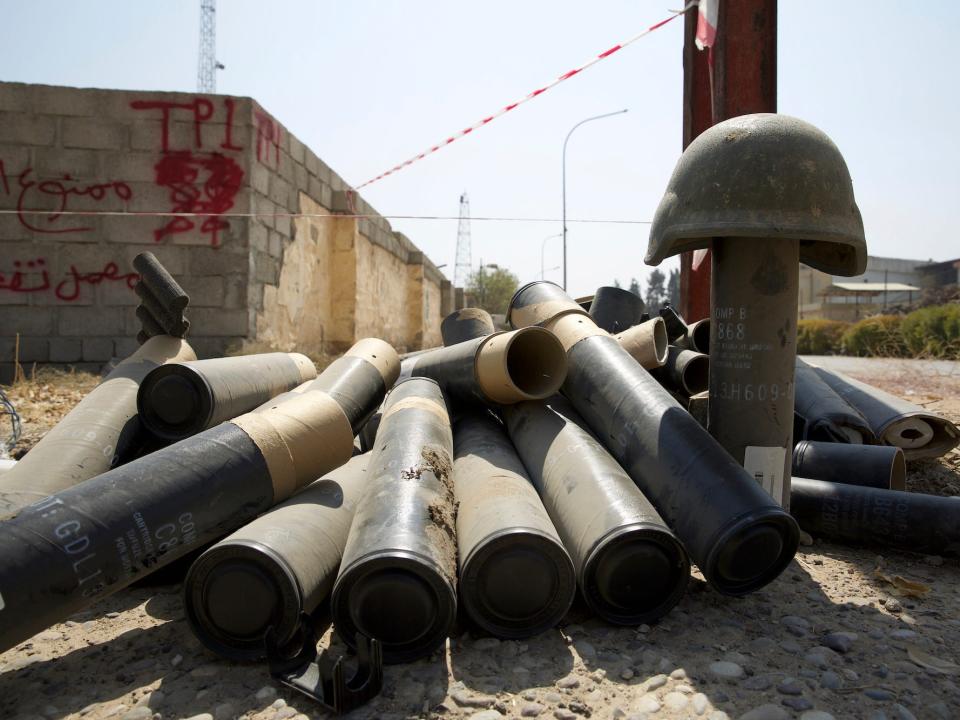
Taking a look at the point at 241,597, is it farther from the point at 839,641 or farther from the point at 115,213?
the point at 115,213

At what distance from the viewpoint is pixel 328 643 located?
2.37 m

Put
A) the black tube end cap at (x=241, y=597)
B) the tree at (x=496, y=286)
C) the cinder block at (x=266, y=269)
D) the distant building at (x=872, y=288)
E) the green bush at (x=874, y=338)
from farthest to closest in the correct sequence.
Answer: the tree at (x=496, y=286) → the distant building at (x=872, y=288) → the green bush at (x=874, y=338) → the cinder block at (x=266, y=269) → the black tube end cap at (x=241, y=597)

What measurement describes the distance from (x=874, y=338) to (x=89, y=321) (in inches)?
721

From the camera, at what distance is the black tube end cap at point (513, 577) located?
2326mm

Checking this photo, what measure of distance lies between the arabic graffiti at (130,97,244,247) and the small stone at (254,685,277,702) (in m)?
6.18

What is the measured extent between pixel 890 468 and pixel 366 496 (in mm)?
2730

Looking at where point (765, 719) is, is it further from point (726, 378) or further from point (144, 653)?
point (144, 653)

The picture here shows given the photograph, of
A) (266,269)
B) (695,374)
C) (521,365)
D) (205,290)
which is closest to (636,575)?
(521,365)

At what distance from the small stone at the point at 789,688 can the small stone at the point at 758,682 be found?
1.3 inches

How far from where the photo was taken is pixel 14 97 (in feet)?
23.3

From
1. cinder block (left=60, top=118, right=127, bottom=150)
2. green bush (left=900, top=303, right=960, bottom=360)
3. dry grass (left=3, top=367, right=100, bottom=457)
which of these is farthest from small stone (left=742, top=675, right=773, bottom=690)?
green bush (left=900, top=303, right=960, bottom=360)

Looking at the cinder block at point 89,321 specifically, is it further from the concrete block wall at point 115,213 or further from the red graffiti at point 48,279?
the red graffiti at point 48,279

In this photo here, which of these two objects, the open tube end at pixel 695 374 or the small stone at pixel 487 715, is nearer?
the small stone at pixel 487 715

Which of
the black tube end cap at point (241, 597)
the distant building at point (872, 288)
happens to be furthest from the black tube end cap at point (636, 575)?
the distant building at point (872, 288)
